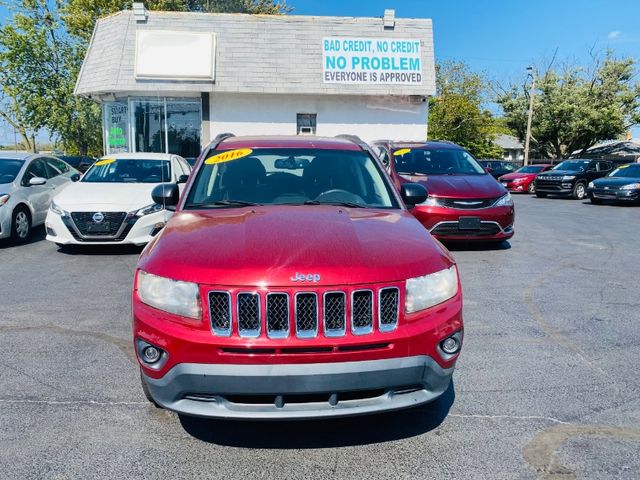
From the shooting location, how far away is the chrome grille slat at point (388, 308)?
2664 millimetres

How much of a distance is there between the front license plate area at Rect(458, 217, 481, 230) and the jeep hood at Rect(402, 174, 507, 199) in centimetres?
36

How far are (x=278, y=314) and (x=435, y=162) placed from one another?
7803mm

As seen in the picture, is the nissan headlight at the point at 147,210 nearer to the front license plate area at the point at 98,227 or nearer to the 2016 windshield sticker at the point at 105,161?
the front license plate area at the point at 98,227

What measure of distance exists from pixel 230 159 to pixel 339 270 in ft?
6.80

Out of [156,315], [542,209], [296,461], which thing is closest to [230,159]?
[156,315]

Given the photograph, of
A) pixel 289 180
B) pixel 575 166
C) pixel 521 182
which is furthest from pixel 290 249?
pixel 521 182

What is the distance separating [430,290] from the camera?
111 inches

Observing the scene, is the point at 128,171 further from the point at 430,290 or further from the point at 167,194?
the point at 430,290

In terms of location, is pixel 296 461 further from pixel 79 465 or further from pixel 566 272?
pixel 566 272

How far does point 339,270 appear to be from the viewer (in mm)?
2656

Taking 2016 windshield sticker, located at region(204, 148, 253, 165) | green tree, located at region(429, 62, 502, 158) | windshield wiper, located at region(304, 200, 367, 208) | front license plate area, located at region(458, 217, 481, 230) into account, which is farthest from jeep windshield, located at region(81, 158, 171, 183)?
green tree, located at region(429, 62, 502, 158)

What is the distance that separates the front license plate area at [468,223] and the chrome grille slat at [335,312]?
619cm

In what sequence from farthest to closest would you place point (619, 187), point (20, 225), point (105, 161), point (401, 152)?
point (619, 187) → point (401, 152) → point (105, 161) → point (20, 225)

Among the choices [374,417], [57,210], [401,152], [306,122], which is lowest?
[374,417]
